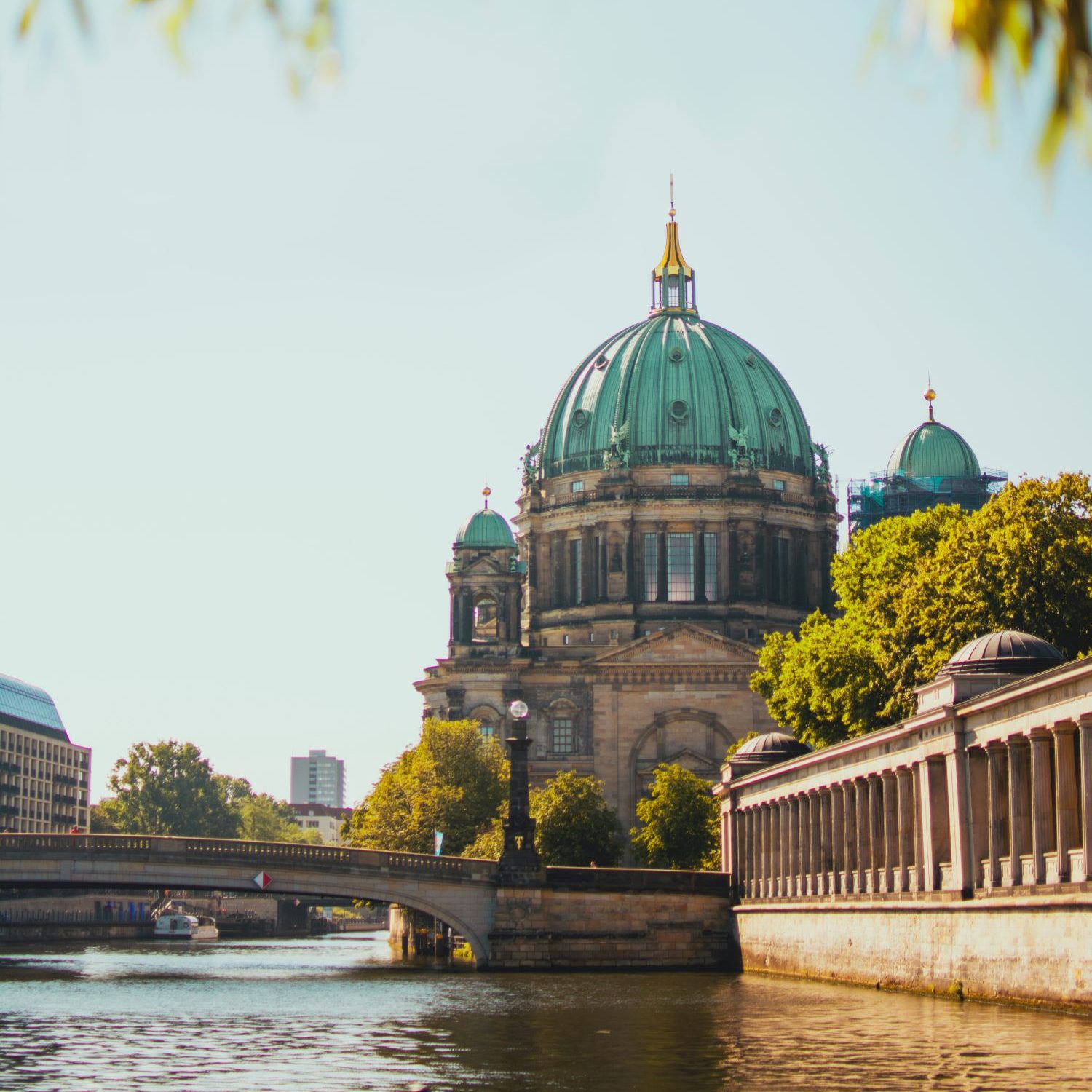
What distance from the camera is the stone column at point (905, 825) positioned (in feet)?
194

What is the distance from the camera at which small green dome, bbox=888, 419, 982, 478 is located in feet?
481

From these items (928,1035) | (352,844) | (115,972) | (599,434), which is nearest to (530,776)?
(352,844)

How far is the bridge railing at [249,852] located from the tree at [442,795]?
31.5 metres

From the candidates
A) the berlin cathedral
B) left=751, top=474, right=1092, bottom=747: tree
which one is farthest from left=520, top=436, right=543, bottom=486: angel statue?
left=751, top=474, right=1092, bottom=747: tree

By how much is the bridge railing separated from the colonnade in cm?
1237

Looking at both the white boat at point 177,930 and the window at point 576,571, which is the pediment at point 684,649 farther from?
the white boat at point 177,930

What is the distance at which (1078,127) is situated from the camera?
5875mm

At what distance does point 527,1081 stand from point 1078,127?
30.4 metres

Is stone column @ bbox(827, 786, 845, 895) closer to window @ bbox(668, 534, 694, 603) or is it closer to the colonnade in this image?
the colonnade

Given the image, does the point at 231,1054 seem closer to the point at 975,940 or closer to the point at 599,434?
the point at 975,940

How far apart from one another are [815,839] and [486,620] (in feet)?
227

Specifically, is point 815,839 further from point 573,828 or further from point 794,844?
point 573,828

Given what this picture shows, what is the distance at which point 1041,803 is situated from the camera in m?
48.0

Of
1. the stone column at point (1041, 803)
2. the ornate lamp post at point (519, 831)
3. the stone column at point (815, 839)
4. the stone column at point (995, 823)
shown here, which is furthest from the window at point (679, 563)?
the stone column at point (1041, 803)
